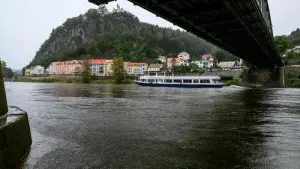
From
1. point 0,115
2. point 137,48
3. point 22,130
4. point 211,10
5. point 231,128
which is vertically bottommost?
point 231,128

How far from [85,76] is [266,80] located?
69.3 metres

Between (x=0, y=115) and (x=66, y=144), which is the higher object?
(x=0, y=115)

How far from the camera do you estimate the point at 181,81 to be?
66062 mm

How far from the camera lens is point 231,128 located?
34.2 feet

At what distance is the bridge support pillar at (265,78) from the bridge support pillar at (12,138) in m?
66.8

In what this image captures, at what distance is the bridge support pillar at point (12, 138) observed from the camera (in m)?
4.77

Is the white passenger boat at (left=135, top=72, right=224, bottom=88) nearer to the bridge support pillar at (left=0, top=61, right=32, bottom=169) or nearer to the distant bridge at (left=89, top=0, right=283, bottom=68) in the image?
the distant bridge at (left=89, top=0, right=283, bottom=68)

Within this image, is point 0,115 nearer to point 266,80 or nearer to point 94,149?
point 94,149

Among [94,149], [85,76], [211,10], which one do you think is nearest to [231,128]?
[94,149]

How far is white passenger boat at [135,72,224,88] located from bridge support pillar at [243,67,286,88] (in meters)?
8.64

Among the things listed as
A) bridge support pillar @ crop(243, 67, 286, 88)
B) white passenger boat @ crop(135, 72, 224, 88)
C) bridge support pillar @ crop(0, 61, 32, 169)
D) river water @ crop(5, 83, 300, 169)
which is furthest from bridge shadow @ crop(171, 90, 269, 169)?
bridge support pillar @ crop(243, 67, 286, 88)

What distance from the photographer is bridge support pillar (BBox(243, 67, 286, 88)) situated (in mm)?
63500

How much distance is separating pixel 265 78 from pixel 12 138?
68526 millimetres

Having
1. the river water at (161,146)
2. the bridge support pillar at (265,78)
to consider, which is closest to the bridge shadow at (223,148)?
the river water at (161,146)
